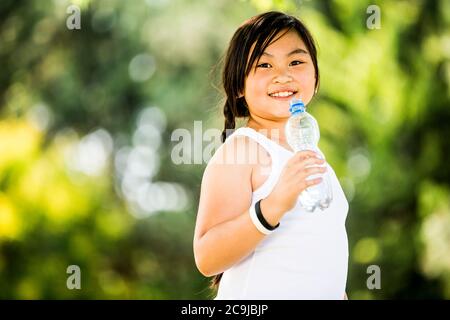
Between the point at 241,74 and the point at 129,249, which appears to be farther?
the point at 129,249

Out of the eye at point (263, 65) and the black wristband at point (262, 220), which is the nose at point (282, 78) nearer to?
the eye at point (263, 65)

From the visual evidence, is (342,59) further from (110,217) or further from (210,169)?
(210,169)

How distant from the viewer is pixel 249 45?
1.78 m

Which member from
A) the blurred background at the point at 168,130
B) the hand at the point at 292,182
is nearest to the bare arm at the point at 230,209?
the hand at the point at 292,182

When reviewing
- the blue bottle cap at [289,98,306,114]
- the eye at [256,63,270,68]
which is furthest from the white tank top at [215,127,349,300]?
the eye at [256,63,270,68]

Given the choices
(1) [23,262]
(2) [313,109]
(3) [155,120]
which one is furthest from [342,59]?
(1) [23,262]

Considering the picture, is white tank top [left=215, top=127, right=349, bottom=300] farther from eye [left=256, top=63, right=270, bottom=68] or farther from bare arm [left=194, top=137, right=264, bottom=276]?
eye [left=256, top=63, right=270, bottom=68]

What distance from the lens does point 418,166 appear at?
5.30m

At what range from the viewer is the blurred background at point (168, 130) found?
5184mm

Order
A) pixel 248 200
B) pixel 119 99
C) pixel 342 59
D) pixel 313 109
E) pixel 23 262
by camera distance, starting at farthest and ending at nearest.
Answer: pixel 119 99, pixel 23 262, pixel 313 109, pixel 342 59, pixel 248 200

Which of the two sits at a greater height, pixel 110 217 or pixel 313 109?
pixel 313 109

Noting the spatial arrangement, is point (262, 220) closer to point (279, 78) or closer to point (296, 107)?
point (296, 107)
